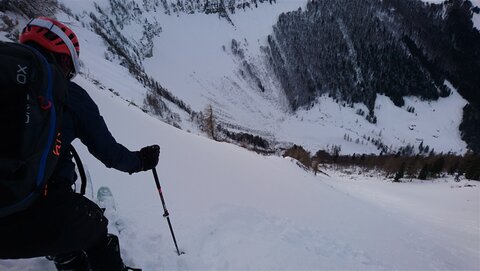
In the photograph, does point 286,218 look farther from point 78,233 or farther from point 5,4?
point 5,4

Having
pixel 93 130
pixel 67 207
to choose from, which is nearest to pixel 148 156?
pixel 93 130

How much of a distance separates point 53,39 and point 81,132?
0.84m

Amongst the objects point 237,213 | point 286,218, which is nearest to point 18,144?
point 237,213

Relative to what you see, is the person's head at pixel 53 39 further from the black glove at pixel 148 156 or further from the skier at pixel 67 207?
the black glove at pixel 148 156

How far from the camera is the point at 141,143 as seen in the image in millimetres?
10555

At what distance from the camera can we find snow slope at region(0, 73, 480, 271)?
20.0ft

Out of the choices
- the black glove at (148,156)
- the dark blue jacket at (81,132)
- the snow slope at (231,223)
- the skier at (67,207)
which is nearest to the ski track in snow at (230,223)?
the snow slope at (231,223)

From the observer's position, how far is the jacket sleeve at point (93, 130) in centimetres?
283

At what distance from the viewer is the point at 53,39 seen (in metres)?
2.88

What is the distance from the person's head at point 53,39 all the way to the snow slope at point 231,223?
2.66m

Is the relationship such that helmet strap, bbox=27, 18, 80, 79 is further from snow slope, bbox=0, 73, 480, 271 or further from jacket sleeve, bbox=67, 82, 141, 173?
snow slope, bbox=0, 73, 480, 271

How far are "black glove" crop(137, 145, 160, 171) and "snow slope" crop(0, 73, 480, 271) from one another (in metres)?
1.87

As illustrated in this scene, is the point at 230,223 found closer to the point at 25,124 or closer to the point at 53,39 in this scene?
the point at 53,39

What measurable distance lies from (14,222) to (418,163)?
135 metres
